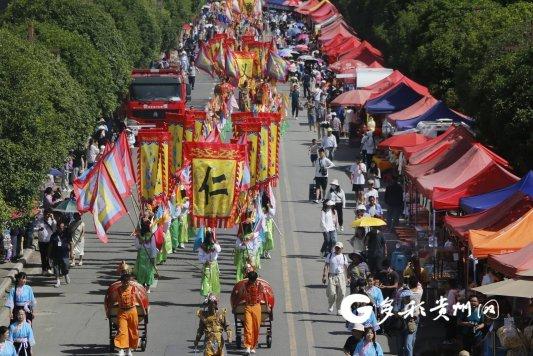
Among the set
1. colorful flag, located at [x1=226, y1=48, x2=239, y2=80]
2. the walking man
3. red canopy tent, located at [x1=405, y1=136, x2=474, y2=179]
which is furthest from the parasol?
colorful flag, located at [x1=226, y1=48, x2=239, y2=80]

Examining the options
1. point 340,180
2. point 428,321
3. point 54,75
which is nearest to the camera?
point 428,321

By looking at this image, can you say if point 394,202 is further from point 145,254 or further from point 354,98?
point 354,98

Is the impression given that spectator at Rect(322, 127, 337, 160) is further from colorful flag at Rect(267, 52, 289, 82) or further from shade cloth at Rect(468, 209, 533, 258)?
shade cloth at Rect(468, 209, 533, 258)

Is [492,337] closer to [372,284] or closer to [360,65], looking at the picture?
[372,284]

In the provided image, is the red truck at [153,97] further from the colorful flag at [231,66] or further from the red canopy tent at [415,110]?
the red canopy tent at [415,110]

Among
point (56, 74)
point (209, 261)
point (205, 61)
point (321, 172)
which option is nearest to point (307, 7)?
point (205, 61)

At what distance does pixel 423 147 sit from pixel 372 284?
11.7 metres

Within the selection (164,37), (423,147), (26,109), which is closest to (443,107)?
(423,147)

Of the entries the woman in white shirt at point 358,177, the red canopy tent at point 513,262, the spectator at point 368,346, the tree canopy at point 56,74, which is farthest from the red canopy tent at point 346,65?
the spectator at point 368,346

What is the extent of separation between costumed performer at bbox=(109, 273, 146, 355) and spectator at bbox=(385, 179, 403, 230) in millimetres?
13509

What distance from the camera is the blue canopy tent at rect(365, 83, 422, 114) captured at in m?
48.8

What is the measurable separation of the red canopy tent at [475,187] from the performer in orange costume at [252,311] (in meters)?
5.63

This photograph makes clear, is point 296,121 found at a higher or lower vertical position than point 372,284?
lower

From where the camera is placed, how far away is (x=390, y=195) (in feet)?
125
